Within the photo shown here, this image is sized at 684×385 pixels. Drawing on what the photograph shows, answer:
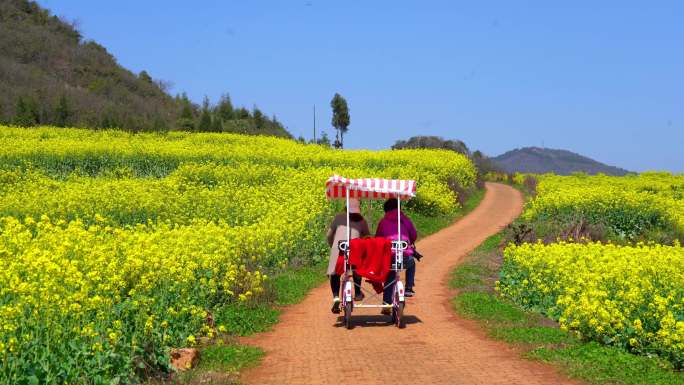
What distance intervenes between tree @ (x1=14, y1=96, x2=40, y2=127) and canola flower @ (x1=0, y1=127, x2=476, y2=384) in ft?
30.4

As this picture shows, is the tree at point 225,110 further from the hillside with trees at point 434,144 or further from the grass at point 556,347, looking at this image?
the grass at point 556,347

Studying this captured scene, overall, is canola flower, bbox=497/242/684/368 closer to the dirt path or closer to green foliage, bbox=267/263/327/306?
the dirt path

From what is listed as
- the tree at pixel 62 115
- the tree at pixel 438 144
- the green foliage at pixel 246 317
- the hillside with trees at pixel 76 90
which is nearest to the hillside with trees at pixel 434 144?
the tree at pixel 438 144

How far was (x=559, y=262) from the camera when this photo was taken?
57.1 feet

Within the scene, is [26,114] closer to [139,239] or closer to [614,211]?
[614,211]

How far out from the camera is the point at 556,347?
497 inches

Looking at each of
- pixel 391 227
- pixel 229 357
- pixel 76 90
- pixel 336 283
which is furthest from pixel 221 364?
pixel 76 90

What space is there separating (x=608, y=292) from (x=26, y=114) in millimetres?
55775

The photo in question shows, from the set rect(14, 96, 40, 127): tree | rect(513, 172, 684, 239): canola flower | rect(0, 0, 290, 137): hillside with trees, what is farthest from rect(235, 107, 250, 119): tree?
rect(513, 172, 684, 239): canola flower

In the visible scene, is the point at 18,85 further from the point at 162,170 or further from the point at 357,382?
the point at 357,382

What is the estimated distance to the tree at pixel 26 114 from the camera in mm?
61281

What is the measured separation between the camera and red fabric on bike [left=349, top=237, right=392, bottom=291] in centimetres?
1394

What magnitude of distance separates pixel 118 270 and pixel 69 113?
57635 mm

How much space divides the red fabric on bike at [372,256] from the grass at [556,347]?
213 cm
